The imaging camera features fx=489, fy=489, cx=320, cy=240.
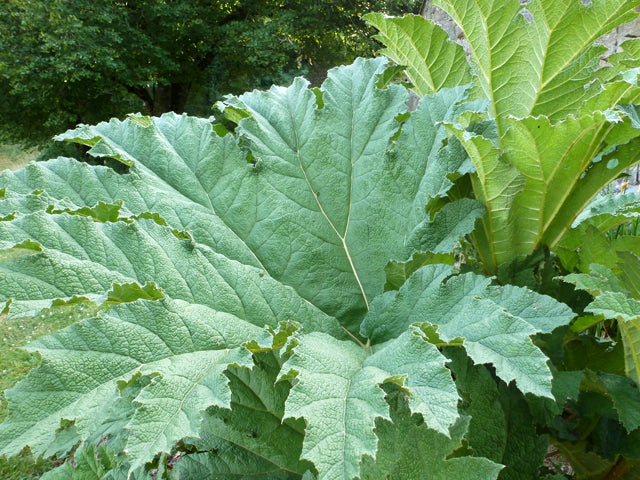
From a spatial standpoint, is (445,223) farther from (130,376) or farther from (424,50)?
(130,376)

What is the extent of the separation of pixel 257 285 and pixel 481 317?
373mm

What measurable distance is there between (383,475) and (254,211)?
21.5 inches

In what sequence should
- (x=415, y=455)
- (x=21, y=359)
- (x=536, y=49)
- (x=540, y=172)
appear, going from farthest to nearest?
(x=21, y=359) → (x=536, y=49) → (x=540, y=172) → (x=415, y=455)

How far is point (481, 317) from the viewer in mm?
693

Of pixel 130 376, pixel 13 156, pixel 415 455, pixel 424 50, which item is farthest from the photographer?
pixel 13 156

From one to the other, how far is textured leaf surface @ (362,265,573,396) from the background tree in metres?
8.50

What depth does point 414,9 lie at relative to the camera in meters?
10.7

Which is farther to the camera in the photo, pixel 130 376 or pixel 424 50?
pixel 424 50

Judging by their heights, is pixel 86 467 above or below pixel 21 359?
above

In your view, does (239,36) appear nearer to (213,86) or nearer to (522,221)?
(213,86)

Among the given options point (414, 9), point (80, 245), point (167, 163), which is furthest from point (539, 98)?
point (414, 9)

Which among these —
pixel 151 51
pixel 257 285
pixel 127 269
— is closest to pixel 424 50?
pixel 257 285

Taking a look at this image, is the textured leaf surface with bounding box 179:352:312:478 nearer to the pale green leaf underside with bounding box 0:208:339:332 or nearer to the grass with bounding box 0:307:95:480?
the pale green leaf underside with bounding box 0:208:339:332

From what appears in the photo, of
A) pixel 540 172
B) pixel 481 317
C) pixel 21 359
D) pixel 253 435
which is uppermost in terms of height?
pixel 540 172
